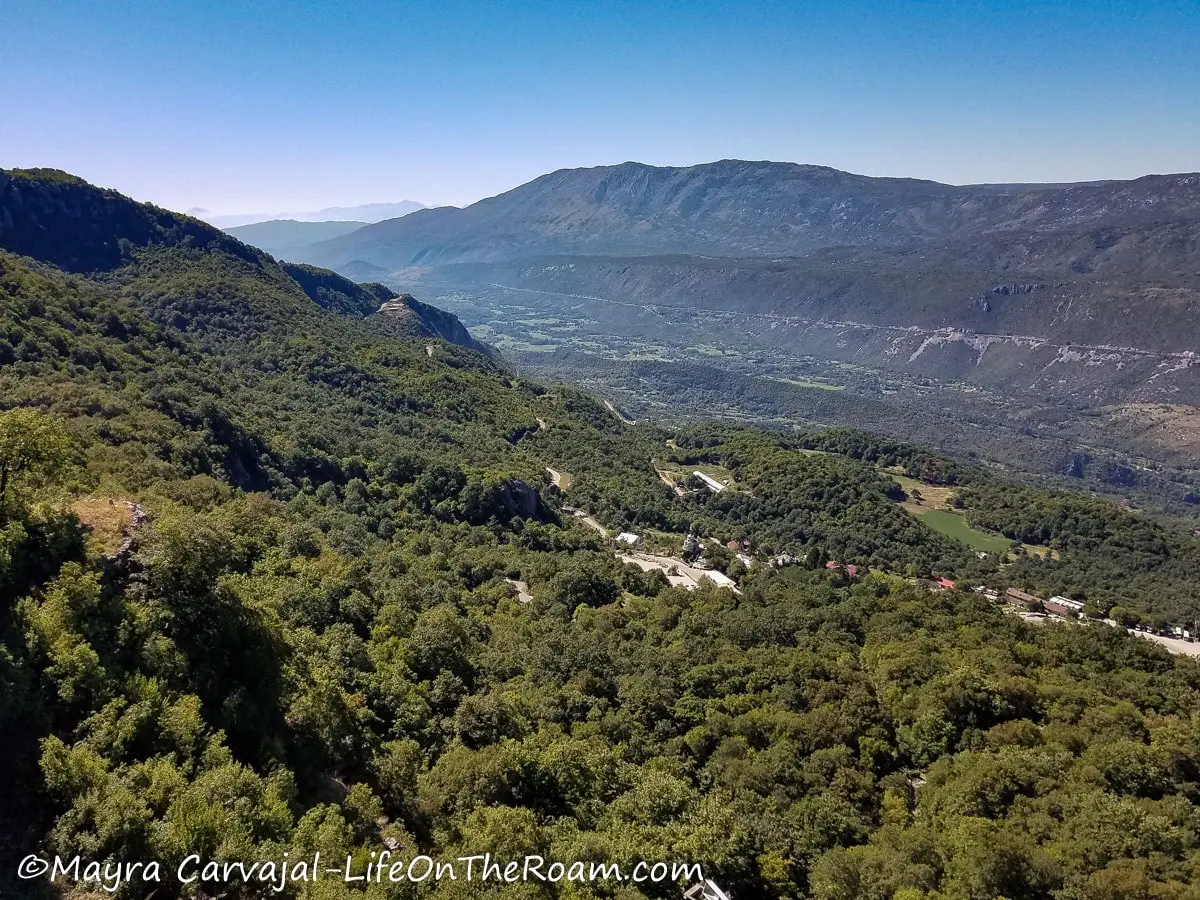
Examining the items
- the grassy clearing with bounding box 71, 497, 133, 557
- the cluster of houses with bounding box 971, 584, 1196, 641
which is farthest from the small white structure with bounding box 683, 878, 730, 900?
the cluster of houses with bounding box 971, 584, 1196, 641

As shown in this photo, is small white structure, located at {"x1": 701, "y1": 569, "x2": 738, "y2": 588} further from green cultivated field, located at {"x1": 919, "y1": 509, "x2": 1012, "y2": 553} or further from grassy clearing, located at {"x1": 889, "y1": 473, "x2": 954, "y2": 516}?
grassy clearing, located at {"x1": 889, "y1": 473, "x2": 954, "y2": 516}

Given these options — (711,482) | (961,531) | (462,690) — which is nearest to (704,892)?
(462,690)

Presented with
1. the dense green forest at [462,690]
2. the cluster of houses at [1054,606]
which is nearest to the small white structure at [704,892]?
the dense green forest at [462,690]

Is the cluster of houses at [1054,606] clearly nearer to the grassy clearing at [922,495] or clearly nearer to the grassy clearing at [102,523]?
the grassy clearing at [922,495]

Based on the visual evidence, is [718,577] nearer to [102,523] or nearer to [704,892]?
[704,892]

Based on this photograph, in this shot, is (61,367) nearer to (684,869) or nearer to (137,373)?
(137,373)

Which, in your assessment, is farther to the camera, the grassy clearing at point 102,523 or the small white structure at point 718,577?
the small white structure at point 718,577

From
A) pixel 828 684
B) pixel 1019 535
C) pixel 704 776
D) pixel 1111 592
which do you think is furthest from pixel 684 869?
pixel 1019 535

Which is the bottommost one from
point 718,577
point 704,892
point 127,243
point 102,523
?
point 718,577

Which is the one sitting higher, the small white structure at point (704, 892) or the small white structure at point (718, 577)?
the small white structure at point (704, 892)
